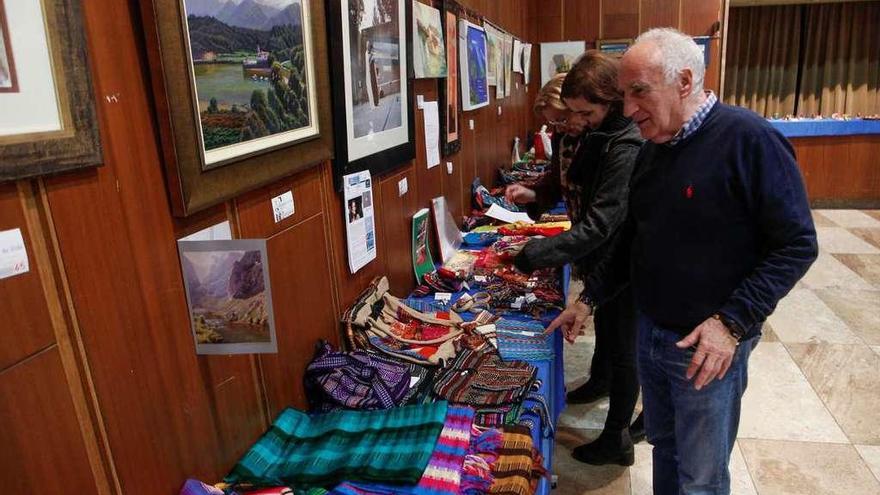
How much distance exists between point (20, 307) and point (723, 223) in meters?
1.42

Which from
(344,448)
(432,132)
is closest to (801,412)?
(432,132)

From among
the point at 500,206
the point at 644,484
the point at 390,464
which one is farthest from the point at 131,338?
the point at 500,206

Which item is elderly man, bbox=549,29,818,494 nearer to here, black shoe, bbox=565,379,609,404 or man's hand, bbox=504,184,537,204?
black shoe, bbox=565,379,609,404

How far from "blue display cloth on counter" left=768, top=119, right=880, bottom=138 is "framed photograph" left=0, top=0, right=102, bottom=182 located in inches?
299

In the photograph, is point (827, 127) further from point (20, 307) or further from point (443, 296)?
point (20, 307)

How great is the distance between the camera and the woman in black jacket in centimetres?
Answer: 205

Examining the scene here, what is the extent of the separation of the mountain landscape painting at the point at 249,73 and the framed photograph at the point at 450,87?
1.50 meters

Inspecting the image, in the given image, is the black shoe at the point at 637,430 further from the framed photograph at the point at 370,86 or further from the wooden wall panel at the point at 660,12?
the wooden wall panel at the point at 660,12

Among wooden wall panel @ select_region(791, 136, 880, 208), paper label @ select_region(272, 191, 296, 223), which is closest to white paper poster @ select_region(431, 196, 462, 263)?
paper label @ select_region(272, 191, 296, 223)

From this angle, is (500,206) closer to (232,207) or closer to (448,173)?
(448,173)

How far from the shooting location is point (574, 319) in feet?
6.41

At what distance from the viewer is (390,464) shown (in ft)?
4.40

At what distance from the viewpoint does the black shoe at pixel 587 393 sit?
3051 millimetres

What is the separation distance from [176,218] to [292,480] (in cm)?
64
